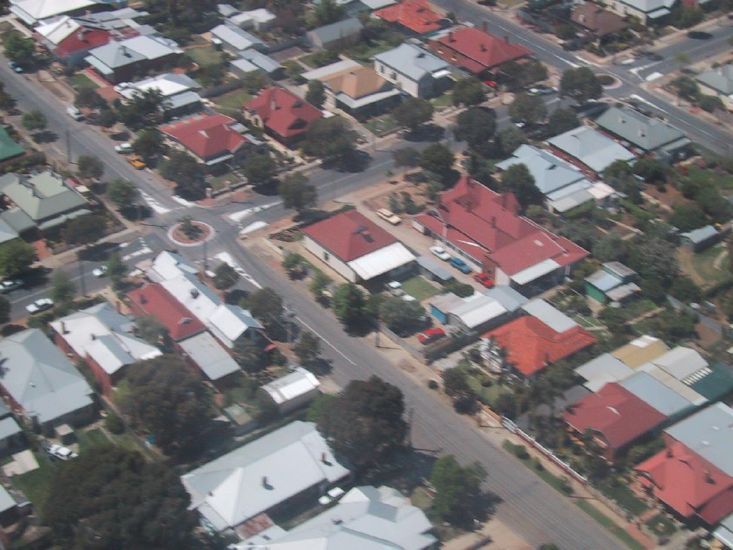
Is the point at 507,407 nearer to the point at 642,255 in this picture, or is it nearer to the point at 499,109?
the point at 642,255

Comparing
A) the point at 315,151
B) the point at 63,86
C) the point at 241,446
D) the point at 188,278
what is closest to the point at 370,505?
the point at 241,446

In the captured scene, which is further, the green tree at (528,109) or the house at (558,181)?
the green tree at (528,109)

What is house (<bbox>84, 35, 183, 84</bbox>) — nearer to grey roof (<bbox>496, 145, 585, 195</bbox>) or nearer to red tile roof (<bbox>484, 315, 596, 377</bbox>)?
grey roof (<bbox>496, 145, 585, 195</bbox>)

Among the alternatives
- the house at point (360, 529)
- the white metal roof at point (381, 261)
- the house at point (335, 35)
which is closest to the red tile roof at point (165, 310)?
the white metal roof at point (381, 261)

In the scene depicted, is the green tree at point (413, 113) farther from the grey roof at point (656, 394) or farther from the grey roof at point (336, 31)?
the grey roof at point (656, 394)

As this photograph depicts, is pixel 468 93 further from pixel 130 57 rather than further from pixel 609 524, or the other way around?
pixel 609 524

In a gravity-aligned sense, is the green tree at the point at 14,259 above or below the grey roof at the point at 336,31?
below

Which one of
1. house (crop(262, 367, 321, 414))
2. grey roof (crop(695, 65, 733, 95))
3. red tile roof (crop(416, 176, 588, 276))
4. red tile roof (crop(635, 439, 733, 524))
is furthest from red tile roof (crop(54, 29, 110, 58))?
red tile roof (crop(635, 439, 733, 524))
